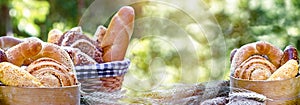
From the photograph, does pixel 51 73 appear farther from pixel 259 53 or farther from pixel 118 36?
pixel 118 36

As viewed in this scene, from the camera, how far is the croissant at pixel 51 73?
691 millimetres

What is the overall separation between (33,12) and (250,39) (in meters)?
1.48

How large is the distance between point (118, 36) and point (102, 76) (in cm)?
14

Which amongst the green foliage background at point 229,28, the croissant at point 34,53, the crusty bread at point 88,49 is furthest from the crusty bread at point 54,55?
the green foliage background at point 229,28

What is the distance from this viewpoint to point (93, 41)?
1230mm

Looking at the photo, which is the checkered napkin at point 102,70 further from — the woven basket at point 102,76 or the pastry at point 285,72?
the pastry at point 285,72

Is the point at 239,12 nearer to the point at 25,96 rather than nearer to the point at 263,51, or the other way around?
the point at 263,51

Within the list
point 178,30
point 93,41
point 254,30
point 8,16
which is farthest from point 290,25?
point 8,16

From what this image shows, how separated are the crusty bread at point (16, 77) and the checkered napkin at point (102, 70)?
38 cm

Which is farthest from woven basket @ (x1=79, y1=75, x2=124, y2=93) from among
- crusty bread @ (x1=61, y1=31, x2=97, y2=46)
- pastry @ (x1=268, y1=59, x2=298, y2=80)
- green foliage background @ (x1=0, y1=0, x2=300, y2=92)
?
green foliage background @ (x1=0, y1=0, x2=300, y2=92)

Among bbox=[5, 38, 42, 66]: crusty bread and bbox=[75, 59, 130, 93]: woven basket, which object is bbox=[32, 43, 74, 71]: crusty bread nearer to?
bbox=[5, 38, 42, 66]: crusty bread

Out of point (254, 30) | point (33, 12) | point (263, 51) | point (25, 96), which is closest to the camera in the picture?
point (25, 96)

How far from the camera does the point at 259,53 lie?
0.85m

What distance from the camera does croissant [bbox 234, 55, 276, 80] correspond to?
793mm
